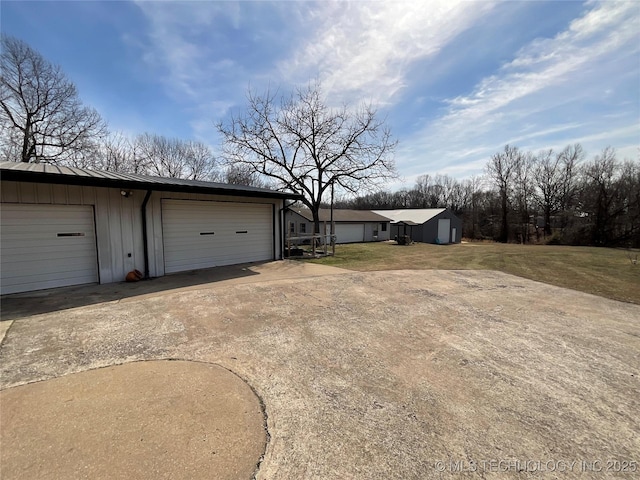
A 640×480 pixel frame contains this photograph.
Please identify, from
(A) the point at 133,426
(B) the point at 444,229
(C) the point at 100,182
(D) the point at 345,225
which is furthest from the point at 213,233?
(B) the point at 444,229

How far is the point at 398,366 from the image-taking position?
3.28 meters

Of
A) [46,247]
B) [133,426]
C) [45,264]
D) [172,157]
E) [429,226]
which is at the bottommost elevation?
[133,426]

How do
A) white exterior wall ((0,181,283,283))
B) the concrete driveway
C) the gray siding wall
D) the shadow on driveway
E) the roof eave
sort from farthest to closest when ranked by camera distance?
1. the gray siding wall
2. white exterior wall ((0,181,283,283))
3. the roof eave
4. the shadow on driveway
5. the concrete driveway

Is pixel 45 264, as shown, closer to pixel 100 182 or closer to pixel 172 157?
pixel 100 182

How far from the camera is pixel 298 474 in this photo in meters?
1.81

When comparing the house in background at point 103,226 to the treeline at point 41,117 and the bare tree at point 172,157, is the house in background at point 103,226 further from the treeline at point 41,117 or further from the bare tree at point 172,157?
the bare tree at point 172,157

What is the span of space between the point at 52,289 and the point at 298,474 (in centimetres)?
770

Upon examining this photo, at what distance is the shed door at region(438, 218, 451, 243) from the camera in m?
28.3

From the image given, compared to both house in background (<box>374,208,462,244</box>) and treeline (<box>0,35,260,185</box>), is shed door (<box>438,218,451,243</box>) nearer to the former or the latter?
house in background (<box>374,208,462,244</box>)

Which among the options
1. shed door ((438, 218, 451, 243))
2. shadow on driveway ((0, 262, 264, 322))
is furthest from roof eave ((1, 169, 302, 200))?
shed door ((438, 218, 451, 243))

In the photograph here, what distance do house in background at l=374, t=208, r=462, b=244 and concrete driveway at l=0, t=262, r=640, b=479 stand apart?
21.7 metres

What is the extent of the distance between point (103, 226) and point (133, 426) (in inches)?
262

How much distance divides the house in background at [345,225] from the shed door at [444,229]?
5543 mm

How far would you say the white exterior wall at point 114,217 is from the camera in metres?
6.29
